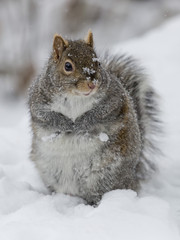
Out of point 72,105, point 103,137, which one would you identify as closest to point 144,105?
point 103,137

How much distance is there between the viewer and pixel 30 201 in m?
2.93

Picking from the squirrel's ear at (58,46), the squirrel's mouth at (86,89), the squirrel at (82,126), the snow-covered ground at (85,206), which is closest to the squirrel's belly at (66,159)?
the squirrel at (82,126)

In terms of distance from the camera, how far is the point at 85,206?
2.82m

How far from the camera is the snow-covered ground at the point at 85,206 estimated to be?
228 centimetres

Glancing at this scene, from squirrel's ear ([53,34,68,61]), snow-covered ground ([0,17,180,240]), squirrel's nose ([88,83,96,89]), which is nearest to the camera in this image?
snow-covered ground ([0,17,180,240])

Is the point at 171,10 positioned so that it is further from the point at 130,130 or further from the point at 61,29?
the point at 130,130

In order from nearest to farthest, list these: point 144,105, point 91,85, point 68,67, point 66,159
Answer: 1. point 91,85
2. point 68,67
3. point 66,159
4. point 144,105

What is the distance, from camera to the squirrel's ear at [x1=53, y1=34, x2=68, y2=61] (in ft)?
9.47

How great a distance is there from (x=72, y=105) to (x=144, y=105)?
30.7 inches

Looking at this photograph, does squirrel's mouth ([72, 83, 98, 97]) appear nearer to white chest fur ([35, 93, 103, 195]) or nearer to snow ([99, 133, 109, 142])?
white chest fur ([35, 93, 103, 195])

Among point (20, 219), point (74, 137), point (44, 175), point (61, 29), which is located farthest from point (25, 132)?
point (61, 29)

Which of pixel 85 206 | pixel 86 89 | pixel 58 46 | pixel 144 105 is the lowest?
pixel 85 206

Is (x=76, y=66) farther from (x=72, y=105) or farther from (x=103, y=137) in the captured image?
(x=103, y=137)

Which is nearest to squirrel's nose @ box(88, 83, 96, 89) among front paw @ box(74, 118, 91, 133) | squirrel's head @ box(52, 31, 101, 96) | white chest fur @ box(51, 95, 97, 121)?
squirrel's head @ box(52, 31, 101, 96)
